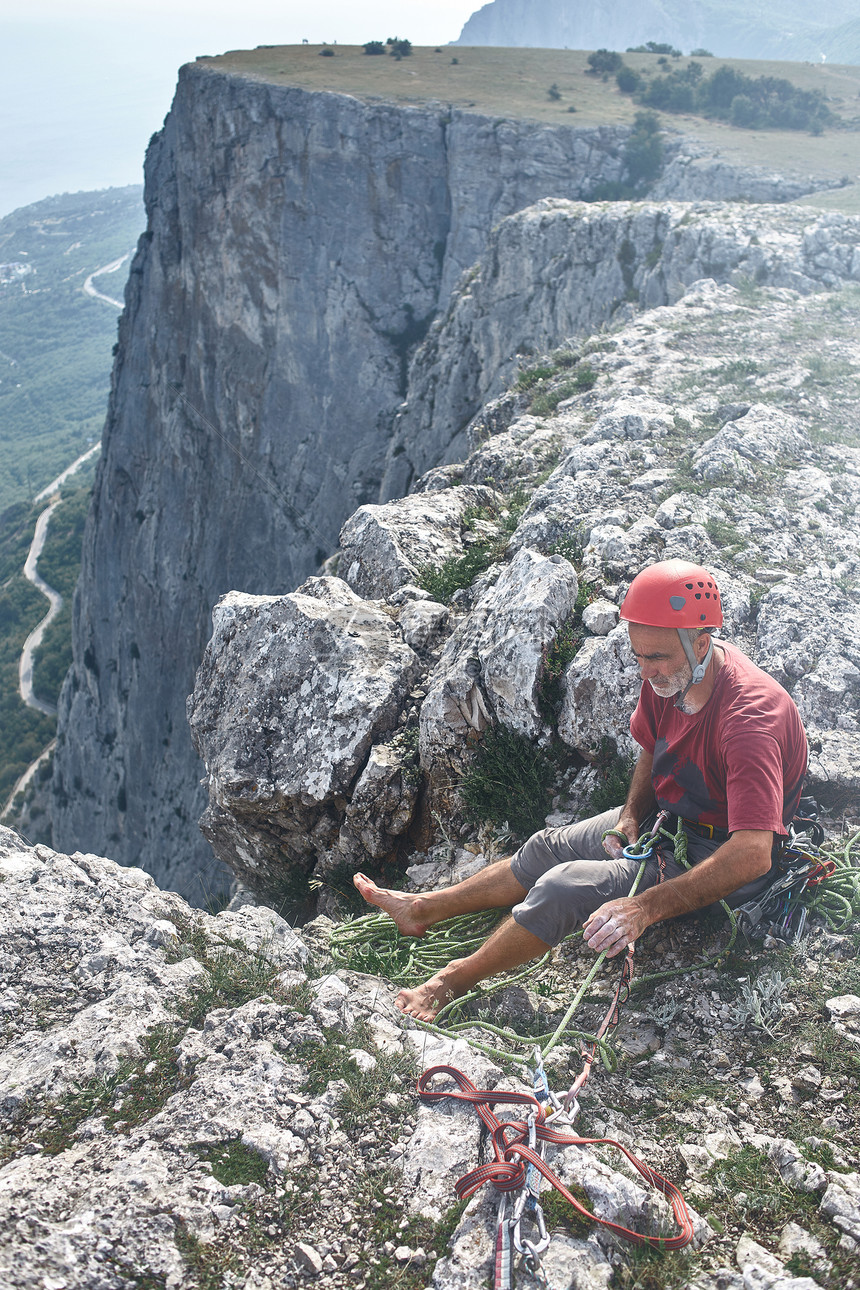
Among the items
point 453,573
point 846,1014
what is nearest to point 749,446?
point 453,573

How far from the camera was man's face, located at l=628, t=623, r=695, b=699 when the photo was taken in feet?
12.9

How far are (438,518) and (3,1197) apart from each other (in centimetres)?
696

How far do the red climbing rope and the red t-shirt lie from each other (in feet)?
4.92

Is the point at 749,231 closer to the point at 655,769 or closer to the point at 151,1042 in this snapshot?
the point at 655,769

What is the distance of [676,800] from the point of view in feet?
13.8

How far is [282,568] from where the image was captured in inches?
1613

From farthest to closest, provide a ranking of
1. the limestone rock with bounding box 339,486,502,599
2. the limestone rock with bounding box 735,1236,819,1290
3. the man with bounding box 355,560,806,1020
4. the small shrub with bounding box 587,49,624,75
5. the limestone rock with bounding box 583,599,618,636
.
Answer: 1. the small shrub with bounding box 587,49,624,75
2. the limestone rock with bounding box 339,486,502,599
3. the limestone rock with bounding box 583,599,618,636
4. the man with bounding box 355,560,806,1020
5. the limestone rock with bounding box 735,1236,819,1290

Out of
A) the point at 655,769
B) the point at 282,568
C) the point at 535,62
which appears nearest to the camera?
the point at 655,769

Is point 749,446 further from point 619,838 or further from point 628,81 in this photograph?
point 628,81

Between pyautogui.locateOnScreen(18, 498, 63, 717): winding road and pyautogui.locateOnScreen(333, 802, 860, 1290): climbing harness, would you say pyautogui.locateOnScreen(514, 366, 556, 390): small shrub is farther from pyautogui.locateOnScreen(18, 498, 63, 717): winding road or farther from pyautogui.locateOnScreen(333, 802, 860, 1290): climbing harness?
pyautogui.locateOnScreen(18, 498, 63, 717): winding road

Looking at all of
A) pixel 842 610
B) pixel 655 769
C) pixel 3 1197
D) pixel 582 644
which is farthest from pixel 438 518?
pixel 3 1197

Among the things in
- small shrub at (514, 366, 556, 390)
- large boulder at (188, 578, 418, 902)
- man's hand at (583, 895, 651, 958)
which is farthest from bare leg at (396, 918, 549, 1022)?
small shrub at (514, 366, 556, 390)

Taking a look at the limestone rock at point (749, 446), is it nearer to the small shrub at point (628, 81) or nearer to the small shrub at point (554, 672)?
the small shrub at point (554, 672)

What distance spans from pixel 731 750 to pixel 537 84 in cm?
5700
